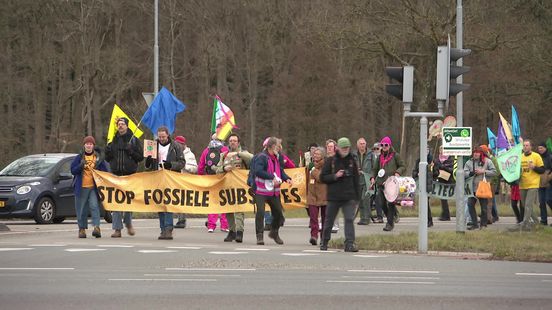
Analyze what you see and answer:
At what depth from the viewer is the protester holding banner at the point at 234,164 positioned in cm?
1930

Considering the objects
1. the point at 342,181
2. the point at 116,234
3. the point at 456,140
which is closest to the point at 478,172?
the point at 456,140

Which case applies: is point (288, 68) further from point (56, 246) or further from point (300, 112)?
point (56, 246)

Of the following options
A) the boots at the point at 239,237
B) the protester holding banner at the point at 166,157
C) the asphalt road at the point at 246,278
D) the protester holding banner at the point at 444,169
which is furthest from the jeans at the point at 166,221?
the protester holding banner at the point at 444,169

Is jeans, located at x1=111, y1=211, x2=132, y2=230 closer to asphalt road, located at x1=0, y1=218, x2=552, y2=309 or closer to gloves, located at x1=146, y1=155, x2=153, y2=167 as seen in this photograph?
gloves, located at x1=146, y1=155, x2=153, y2=167

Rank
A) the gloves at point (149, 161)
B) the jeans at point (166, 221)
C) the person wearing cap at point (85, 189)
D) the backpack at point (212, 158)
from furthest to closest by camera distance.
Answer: the backpack at point (212, 158), the gloves at point (149, 161), the jeans at point (166, 221), the person wearing cap at point (85, 189)

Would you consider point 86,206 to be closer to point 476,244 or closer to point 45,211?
point 45,211

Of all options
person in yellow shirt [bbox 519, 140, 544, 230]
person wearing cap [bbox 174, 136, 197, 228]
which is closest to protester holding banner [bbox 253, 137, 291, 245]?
person wearing cap [bbox 174, 136, 197, 228]

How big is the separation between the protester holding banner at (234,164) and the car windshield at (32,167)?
18.5 feet

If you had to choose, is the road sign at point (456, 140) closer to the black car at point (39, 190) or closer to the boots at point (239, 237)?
the boots at point (239, 237)

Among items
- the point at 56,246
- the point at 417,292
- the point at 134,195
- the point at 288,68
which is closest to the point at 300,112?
the point at 288,68

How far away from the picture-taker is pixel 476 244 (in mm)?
17641

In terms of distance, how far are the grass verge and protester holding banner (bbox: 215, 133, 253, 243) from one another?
188 centimetres

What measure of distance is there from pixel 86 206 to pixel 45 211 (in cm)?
477

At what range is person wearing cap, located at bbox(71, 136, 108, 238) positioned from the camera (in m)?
19.4
